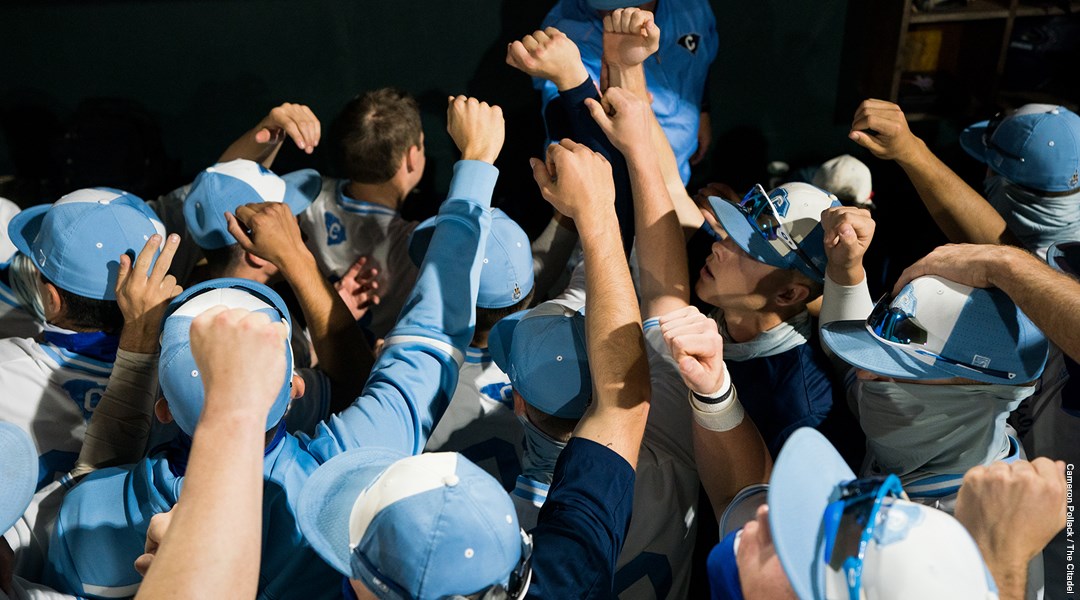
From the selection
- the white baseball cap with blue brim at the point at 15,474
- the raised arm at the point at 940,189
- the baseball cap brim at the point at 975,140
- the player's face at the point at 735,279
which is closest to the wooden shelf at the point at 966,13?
the baseball cap brim at the point at 975,140

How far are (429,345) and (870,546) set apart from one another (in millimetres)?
888

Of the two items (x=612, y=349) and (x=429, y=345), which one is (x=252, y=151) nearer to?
(x=429, y=345)

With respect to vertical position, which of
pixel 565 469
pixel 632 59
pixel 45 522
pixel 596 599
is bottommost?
pixel 45 522

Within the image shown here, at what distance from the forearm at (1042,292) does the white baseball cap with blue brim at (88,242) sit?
1687mm

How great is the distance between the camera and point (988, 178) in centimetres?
247

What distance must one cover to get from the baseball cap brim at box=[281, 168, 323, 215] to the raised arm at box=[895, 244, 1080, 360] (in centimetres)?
155

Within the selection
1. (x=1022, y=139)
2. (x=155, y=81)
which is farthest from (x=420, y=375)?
(x=155, y=81)

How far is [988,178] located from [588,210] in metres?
1.57

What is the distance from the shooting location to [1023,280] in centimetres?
136

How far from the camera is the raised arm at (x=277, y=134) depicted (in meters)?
2.27

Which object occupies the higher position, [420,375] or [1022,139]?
[1022,139]

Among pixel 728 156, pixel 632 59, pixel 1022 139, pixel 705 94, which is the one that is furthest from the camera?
pixel 728 156

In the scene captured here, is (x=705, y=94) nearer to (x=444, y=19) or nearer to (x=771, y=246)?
(x=444, y=19)

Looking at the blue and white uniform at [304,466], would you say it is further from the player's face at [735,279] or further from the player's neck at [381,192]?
the player's neck at [381,192]
